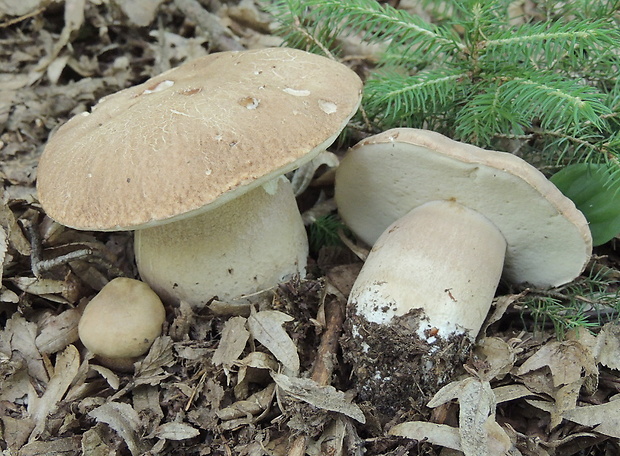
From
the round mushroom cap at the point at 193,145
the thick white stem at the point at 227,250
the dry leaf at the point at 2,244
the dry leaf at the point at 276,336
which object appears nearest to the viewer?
the round mushroom cap at the point at 193,145

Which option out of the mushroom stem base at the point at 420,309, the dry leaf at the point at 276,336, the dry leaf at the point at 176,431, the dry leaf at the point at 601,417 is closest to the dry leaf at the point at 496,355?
the mushroom stem base at the point at 420,309

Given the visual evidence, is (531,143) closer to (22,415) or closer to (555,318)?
(555,318)

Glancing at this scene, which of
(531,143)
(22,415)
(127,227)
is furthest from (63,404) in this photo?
(531,143)

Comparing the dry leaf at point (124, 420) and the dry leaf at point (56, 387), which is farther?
the dry leaf at point (56, 387)

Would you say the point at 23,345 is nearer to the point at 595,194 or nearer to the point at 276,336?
the point at 276,336

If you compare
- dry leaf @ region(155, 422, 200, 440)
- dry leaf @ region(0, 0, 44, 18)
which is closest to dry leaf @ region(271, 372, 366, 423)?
dry leaf @ region(155, 422, 200, 440)

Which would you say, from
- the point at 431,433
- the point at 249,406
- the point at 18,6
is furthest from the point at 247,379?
the point at 18,6

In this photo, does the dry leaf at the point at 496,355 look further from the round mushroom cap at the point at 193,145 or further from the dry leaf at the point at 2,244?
the dry leaf at the point at 2,244

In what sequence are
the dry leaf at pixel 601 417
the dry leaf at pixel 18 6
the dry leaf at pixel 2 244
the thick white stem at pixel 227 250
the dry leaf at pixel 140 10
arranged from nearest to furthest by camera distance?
the dry leaf at pixel 601 417 → the thick white stem at pixel 227 250 → the dry leaf at pixel 2 244 → the dry leaf at pixel 18 6 → the dry leaf at pixel 140 10
